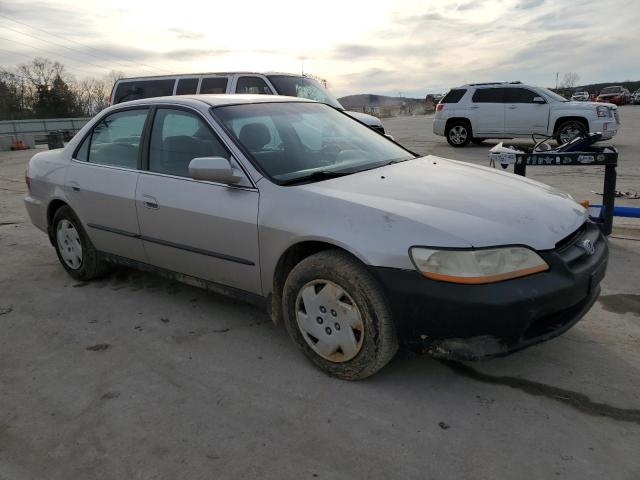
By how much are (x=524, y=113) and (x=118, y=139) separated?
1212 cm

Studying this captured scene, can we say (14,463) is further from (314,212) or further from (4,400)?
(314,212)

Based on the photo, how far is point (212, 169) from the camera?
3.05 metres

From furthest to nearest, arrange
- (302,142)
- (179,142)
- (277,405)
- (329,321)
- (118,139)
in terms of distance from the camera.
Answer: (118,139) → (179,142) → (302,142) → (329,321) → (277,405)

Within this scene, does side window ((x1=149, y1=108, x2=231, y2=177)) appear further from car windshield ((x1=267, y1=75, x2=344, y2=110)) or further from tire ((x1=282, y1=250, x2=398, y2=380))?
car windshield ((x1=267, y1=75, x2=344, y2=110))

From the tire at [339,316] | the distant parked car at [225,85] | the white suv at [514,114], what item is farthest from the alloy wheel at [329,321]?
the white suv at [514,114]

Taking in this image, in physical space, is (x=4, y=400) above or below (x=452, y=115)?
below

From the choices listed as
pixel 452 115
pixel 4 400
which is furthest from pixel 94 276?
pixel 452 115

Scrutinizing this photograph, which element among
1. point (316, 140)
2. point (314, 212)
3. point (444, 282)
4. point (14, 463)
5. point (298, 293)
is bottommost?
point (14, 463)

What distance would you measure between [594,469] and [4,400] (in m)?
2.93

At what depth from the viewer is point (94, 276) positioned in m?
4.54

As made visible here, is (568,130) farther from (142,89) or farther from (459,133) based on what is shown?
(142,89)

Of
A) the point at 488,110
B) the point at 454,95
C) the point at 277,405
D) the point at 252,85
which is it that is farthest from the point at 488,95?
the point at 277,405

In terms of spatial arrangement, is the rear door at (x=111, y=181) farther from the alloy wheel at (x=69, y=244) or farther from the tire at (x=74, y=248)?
the alloy wheel at (x=69, y=244)

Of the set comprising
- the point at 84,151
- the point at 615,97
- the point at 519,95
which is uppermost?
the point at 615,97
